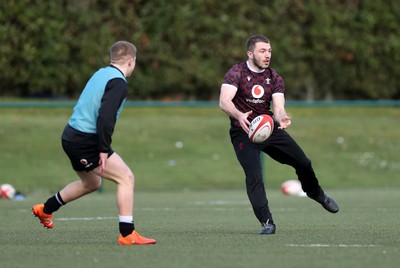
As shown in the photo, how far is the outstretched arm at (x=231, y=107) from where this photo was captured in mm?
10570

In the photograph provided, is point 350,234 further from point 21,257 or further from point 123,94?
point 21,257

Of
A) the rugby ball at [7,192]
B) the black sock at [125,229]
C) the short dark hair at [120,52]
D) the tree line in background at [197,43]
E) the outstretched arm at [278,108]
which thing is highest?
the short dark hair at [120,52]

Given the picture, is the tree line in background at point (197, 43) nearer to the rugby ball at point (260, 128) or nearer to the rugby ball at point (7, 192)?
the rugby ball at point (7, 192)

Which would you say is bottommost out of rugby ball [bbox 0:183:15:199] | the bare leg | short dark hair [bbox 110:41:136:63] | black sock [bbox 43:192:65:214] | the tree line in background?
rugby ball [bbox 0:183:15:199]

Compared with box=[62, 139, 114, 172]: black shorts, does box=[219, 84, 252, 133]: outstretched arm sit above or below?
above

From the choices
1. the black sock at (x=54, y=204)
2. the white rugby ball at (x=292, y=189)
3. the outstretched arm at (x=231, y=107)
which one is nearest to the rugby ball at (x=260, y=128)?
the outstretched arm at (x=231, y=107)

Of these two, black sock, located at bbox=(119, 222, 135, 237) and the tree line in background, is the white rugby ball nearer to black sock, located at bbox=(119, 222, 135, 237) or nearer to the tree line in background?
the tree line in background

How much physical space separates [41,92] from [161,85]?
2.62 m

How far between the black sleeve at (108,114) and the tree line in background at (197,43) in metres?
14.7

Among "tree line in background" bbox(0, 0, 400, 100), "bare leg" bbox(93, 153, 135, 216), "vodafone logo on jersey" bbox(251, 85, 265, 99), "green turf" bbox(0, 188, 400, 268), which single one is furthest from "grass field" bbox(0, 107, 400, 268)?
"vodafone logo on jersey" bbox(251, 85, 265, 99)

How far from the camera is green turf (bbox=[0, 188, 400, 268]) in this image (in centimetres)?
809

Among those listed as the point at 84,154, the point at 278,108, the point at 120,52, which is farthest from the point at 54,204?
the point at 278,108

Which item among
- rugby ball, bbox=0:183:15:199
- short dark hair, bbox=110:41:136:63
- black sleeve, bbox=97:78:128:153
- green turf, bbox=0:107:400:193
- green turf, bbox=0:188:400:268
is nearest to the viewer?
green turf, bbox=0:188:400:268

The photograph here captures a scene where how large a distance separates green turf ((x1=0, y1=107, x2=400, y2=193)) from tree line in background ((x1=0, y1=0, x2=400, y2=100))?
36.5 inches
